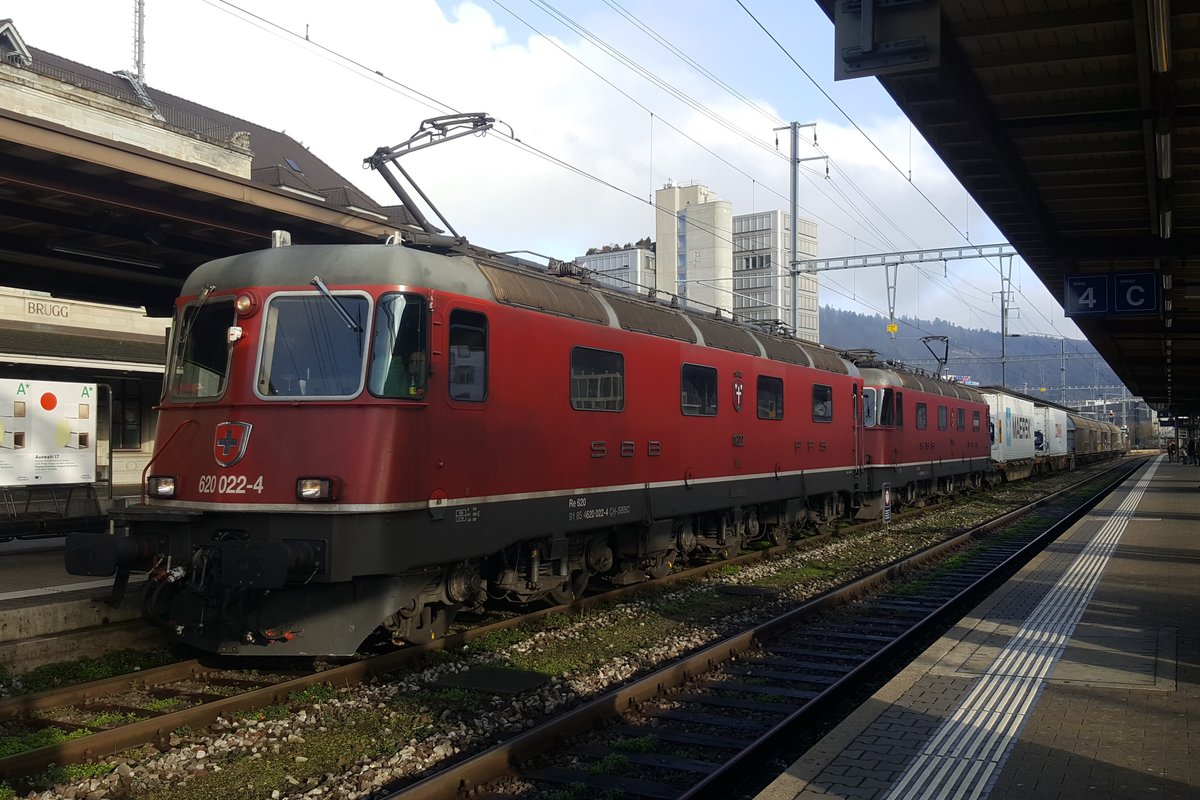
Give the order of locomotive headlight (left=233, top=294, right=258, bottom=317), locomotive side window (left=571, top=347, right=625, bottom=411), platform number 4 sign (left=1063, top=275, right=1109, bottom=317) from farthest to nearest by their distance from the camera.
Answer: platform number 4 sign (left=1063, top=275, right=1109, bottom=317) → locomotive side window (left=571, top=347, right=625, bottom=411) → locomotive headlight (left=233, top=294, right=258, bottom=317)

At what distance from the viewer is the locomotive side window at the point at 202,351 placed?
27.2ft

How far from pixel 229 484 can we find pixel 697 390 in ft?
21.5

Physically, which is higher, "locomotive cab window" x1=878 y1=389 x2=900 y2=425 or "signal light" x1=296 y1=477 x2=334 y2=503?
"locomotive cab window" x1=878 y1=389 x2=900 y2=425

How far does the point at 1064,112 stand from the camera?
970 cm

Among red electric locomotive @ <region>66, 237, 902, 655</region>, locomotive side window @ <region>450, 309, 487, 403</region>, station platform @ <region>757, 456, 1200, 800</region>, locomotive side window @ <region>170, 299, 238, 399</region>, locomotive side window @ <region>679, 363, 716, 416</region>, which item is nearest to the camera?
station platform @ <region>757, 456, 1200, 800</region>

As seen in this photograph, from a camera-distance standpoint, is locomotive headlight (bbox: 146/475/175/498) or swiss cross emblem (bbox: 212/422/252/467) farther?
locomotive headlight (bbox: 146/475/175/498)

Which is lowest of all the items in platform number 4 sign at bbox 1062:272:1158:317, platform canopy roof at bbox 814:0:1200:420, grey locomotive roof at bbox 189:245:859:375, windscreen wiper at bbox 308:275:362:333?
windscreen wiper at bbox 308:275:362:333

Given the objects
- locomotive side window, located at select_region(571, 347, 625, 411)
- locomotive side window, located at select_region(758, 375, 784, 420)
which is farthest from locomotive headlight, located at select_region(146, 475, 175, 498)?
locomotive side window, located at select_region(758, 375, 784, 420)

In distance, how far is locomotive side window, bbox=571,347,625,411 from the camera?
10273 mm

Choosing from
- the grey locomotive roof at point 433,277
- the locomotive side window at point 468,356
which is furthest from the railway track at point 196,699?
the grey locomotive roof at point 433,277

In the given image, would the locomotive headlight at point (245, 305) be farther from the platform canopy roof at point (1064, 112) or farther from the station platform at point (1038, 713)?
Answer: the station platform at point (1038, 713)

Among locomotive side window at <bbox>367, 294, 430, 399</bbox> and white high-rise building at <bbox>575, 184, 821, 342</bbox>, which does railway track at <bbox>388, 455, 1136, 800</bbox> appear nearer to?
locomotive side window at <bbox>367, 294, 430, 399</bbox>

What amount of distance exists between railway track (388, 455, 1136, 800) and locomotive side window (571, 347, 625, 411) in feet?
9.41

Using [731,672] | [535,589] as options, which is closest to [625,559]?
[535,589]
